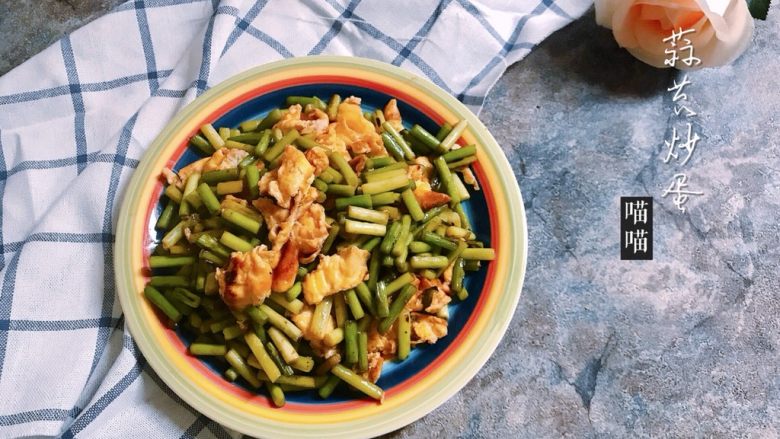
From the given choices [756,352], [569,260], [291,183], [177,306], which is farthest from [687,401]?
[177,306]

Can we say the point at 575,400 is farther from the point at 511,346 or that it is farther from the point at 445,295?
the point at 445,295

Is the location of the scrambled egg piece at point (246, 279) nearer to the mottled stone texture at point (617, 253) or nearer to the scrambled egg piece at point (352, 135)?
the scrambled egg piece at point (352, 135)

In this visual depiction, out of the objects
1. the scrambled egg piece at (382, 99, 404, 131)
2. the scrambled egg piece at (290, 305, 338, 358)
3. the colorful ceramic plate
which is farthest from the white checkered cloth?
the scrambled egg piece at (290, 305, 338, 358)

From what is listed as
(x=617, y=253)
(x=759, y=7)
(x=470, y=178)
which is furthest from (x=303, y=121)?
(x=759, y=7)

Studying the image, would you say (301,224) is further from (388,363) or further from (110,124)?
(110,124)

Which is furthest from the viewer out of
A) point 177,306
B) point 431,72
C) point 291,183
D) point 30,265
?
point 431,72
